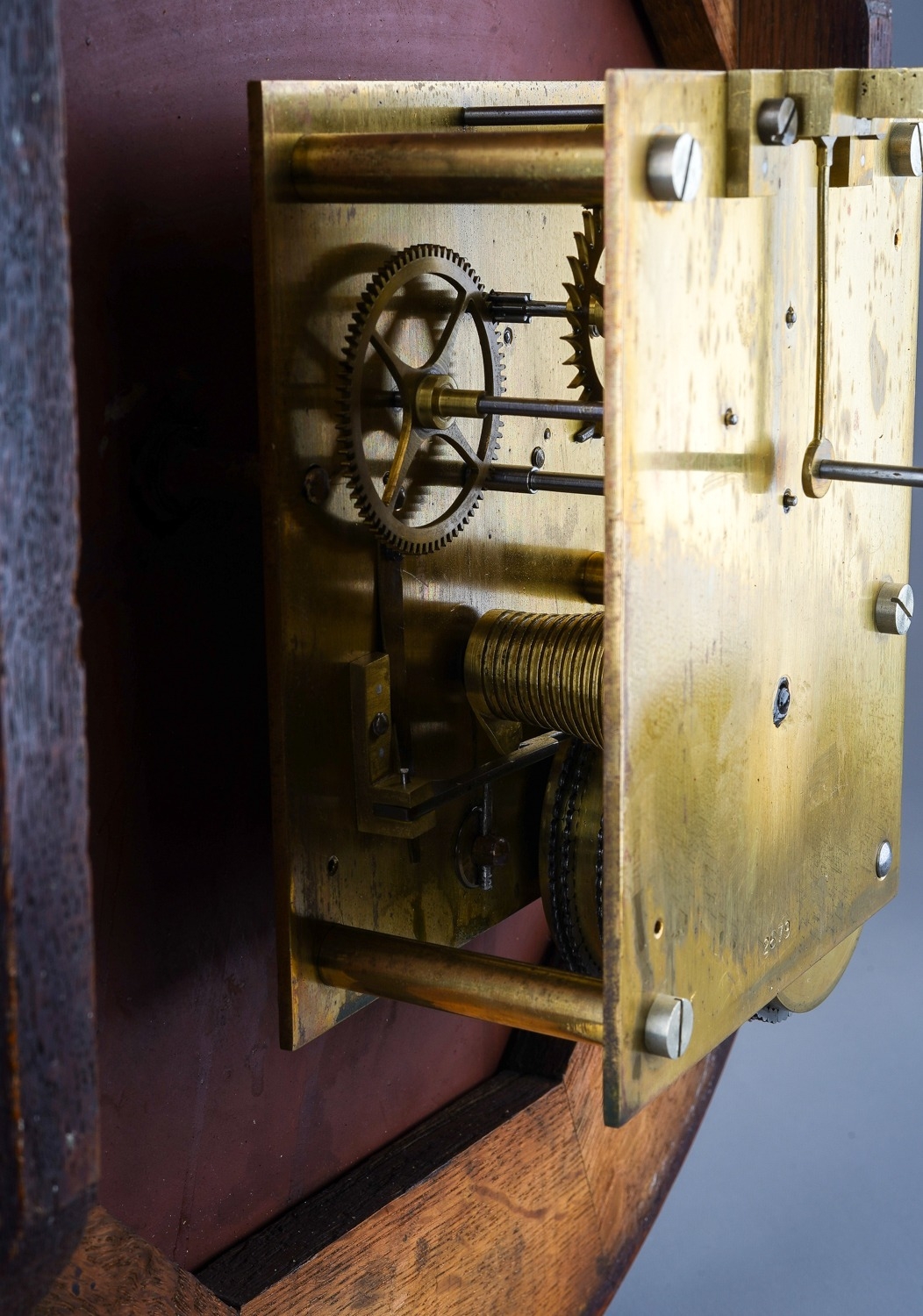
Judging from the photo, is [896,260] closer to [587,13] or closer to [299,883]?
[587,13]

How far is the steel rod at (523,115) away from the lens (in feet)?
4.00

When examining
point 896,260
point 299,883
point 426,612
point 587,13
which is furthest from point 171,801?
point 587,13

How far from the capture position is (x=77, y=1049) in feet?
2.30

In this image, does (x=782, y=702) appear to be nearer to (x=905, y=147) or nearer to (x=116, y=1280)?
(x=905, y=147)

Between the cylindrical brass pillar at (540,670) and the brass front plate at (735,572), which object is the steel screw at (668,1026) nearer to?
the brass front plate at (735,572)

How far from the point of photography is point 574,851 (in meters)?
1.35

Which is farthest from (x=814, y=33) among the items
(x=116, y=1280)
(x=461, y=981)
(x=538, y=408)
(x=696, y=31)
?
(x=116, y=1280)

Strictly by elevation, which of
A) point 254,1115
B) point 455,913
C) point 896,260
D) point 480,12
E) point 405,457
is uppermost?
point 480,12

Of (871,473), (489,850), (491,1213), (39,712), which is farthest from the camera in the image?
(491,1213)

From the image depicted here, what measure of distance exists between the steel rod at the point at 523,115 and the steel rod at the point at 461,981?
1.92ft

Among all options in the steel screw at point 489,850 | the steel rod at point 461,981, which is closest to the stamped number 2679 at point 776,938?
the steel rod at point 461,981

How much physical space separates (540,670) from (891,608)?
0.92 feet

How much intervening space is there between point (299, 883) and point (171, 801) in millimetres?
102

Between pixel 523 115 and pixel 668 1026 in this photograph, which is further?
pixel 523 115
